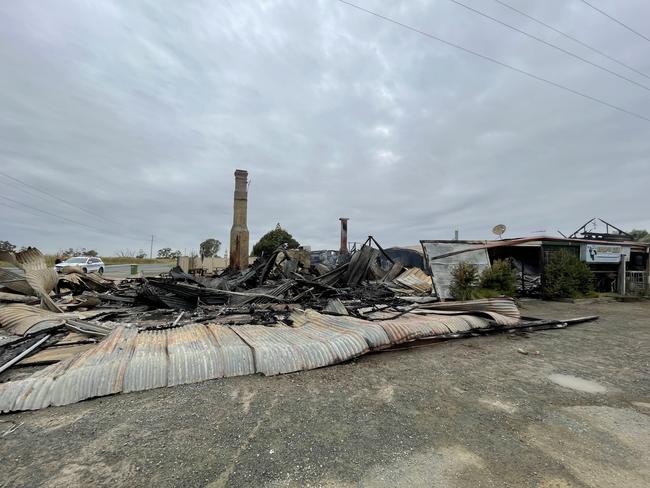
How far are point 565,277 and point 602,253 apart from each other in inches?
122

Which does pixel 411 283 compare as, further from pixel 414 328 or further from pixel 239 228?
pixel 239 228

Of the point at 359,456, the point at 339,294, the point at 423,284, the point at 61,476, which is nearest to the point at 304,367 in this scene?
the point at 359,456

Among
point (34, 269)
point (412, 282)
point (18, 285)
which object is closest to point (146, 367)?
point (34, 269)

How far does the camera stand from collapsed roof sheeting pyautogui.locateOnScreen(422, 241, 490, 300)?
975 centimetres

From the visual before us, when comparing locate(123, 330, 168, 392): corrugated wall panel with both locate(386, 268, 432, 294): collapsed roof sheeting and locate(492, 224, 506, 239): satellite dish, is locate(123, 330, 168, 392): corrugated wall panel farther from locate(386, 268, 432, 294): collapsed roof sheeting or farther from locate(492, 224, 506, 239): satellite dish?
locate(492, 224, 506, 239): satellite dish

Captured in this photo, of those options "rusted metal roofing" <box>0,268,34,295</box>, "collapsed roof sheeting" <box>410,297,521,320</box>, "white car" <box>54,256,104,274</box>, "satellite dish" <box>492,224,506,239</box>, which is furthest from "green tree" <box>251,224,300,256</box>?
"collapsed roof sheeting" <box>410,297,521,320</box>

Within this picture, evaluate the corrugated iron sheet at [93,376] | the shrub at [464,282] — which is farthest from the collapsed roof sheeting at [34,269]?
the shrub at [464,282]

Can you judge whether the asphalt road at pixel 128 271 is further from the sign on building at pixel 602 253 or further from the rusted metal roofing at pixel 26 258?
the sign on building at pixel 602 253

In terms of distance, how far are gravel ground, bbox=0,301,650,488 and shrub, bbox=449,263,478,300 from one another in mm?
5243

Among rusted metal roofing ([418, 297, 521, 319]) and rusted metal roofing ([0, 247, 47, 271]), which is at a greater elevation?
rusted metal roofing ([0, 247, 47, 271])

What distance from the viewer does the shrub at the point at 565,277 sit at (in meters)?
11.2

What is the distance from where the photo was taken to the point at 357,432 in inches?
99.0

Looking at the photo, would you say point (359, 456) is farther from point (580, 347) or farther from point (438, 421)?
point (580, 347)

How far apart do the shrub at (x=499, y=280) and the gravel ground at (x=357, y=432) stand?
587 centimetres
